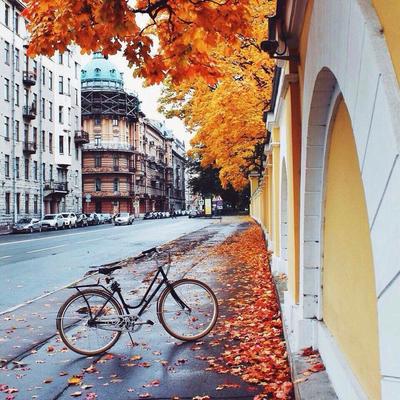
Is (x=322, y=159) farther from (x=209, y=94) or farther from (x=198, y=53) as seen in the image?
(x=209, y=94)

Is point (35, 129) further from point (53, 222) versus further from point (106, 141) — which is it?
point (106, 141)

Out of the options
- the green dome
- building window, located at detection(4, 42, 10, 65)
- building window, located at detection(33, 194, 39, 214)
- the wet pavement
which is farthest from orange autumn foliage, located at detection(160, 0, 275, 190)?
the green dome

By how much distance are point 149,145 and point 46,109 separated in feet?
179

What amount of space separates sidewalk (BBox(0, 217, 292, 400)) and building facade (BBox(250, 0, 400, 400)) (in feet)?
1.82

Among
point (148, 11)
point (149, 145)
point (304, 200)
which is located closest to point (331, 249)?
point (304, 200)

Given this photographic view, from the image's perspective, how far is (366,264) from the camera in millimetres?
3469

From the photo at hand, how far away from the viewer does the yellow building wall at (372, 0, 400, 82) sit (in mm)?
1936

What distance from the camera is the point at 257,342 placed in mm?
6871

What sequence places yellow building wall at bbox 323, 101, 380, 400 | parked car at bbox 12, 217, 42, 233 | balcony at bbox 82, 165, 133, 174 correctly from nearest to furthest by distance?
1. yellow building wall at bbox 323, 101, 380, 400
2. parked car at bbox 12, 217, 42, 233
3. balcony at bbox 82, 165, 133, 174

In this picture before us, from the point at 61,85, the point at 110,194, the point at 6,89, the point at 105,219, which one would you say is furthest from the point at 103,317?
the point at 110,194

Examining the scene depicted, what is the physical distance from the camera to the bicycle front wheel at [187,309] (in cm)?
723

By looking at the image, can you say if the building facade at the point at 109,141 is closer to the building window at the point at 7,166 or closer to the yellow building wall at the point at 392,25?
the building window at the point at 7,166

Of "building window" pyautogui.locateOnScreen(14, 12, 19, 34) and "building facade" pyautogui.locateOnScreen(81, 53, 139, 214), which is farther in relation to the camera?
"building facade" pyautogui.locateOnScreen(81, 53, 139, 214)

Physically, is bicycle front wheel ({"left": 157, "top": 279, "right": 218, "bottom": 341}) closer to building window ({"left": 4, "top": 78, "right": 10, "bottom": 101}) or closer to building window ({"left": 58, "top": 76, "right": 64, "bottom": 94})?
building window ({"left": 4, "top": 78, "right": 10, "bottom": 101})
